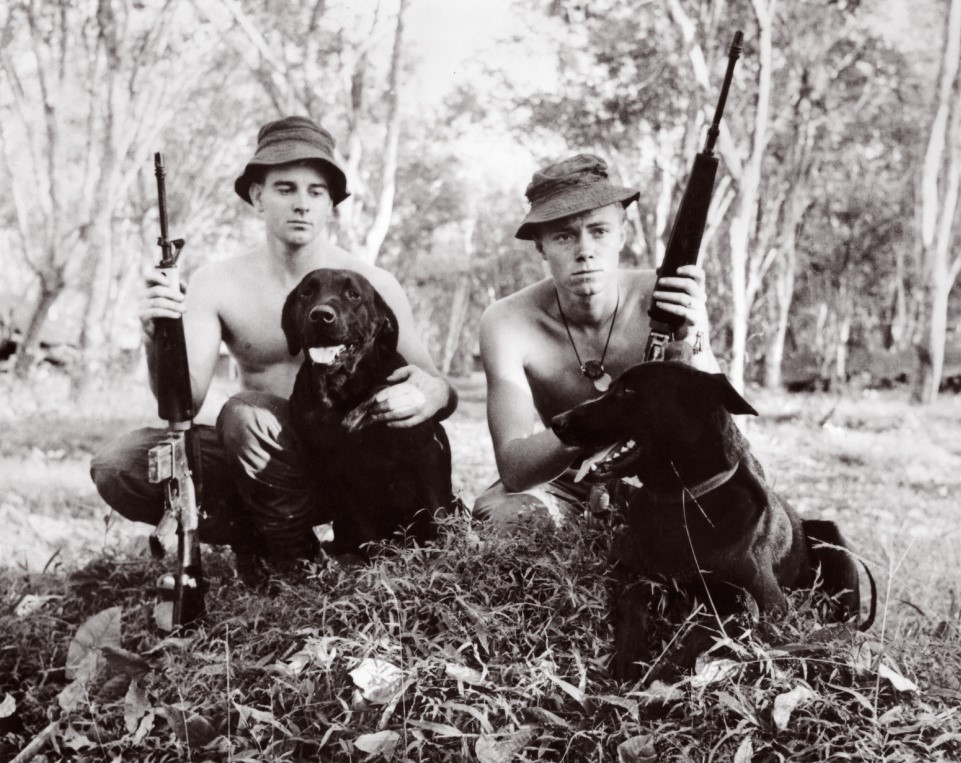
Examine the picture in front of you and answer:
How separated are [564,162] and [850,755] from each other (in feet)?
7.47

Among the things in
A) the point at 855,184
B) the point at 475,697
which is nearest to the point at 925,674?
the point at 475,697

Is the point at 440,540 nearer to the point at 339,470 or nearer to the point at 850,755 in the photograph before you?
the point at 339,470

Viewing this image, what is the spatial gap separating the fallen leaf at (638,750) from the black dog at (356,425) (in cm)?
130

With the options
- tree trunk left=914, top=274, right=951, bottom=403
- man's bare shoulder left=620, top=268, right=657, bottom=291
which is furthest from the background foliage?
man's bare shoulder left=620, top=268, right=657, bottom=291

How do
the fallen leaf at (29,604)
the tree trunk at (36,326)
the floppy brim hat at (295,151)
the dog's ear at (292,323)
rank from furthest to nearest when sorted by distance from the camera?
the tree trunk at (36,326), the floppy brim hat at (295,151), the fallen leaf at (29,604), the dog's ear at (292,323)

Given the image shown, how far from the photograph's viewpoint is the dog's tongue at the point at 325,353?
10.0 feet

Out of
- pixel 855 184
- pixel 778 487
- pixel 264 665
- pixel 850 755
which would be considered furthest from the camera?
pixel 855 184

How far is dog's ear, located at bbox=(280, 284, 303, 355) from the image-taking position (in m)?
3.22

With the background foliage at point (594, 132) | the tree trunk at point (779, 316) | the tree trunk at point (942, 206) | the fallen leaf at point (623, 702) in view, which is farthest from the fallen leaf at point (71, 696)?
the tree trunk at point (779, 316)

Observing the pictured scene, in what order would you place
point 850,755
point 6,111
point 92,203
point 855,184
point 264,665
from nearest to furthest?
point 850,755 → point 264,665 → point 92,203 → point 6,111 → point 855,184

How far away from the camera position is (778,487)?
22.7 ft

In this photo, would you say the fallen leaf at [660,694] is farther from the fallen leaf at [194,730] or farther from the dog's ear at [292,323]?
the dog's ear at [292,323]

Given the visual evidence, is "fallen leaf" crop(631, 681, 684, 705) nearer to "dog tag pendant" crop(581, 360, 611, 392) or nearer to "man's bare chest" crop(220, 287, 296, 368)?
"dog tag pendant" crop(581, 360, 611, 392)

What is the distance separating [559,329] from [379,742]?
1.86m
